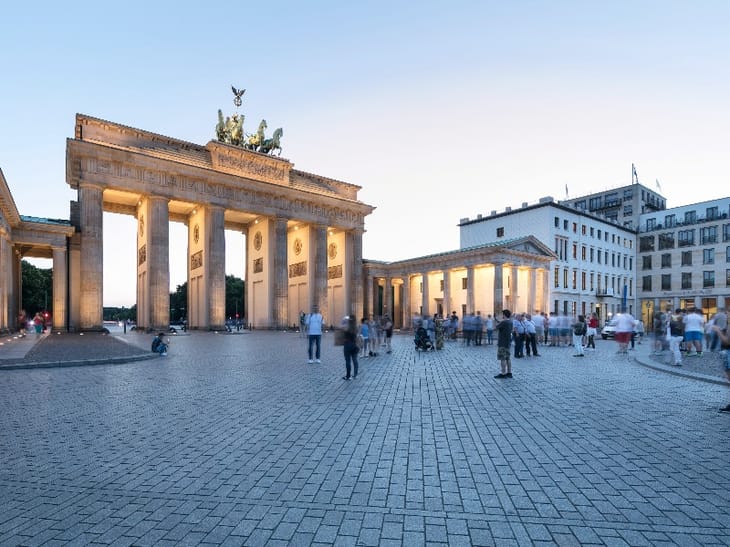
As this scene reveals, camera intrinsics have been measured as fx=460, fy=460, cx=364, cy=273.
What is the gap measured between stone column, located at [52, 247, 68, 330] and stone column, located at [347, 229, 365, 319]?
92.0 ft

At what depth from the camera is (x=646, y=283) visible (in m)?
70.9

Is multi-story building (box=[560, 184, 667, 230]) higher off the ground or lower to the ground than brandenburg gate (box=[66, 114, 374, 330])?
higher

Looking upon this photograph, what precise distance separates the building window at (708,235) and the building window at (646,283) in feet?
28.2

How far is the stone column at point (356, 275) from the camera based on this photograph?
175 ft

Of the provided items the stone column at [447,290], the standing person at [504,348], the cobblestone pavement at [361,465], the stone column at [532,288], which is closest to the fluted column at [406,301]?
the stone column at [447,290]

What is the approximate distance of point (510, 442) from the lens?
622 cm

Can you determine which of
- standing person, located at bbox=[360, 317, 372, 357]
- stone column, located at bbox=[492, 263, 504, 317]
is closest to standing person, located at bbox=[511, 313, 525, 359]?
standing person, located at bbox=[360, 317, 372, 357]

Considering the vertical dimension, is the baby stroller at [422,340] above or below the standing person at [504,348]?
below

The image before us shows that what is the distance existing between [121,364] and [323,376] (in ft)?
Result: 23.4

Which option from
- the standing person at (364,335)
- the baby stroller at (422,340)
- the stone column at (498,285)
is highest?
the stone column at (498,285)

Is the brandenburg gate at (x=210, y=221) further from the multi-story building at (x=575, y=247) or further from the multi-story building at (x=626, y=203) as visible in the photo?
the multi-story building at (x=626, y=203)

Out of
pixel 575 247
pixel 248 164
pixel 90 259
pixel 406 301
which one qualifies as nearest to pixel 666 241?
pixel 575 247

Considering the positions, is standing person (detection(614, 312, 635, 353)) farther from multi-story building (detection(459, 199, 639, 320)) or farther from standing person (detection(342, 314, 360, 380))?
multi-story building (detection(459, 199, 639, 320))

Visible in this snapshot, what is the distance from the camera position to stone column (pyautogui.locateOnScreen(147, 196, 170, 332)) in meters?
38.8
